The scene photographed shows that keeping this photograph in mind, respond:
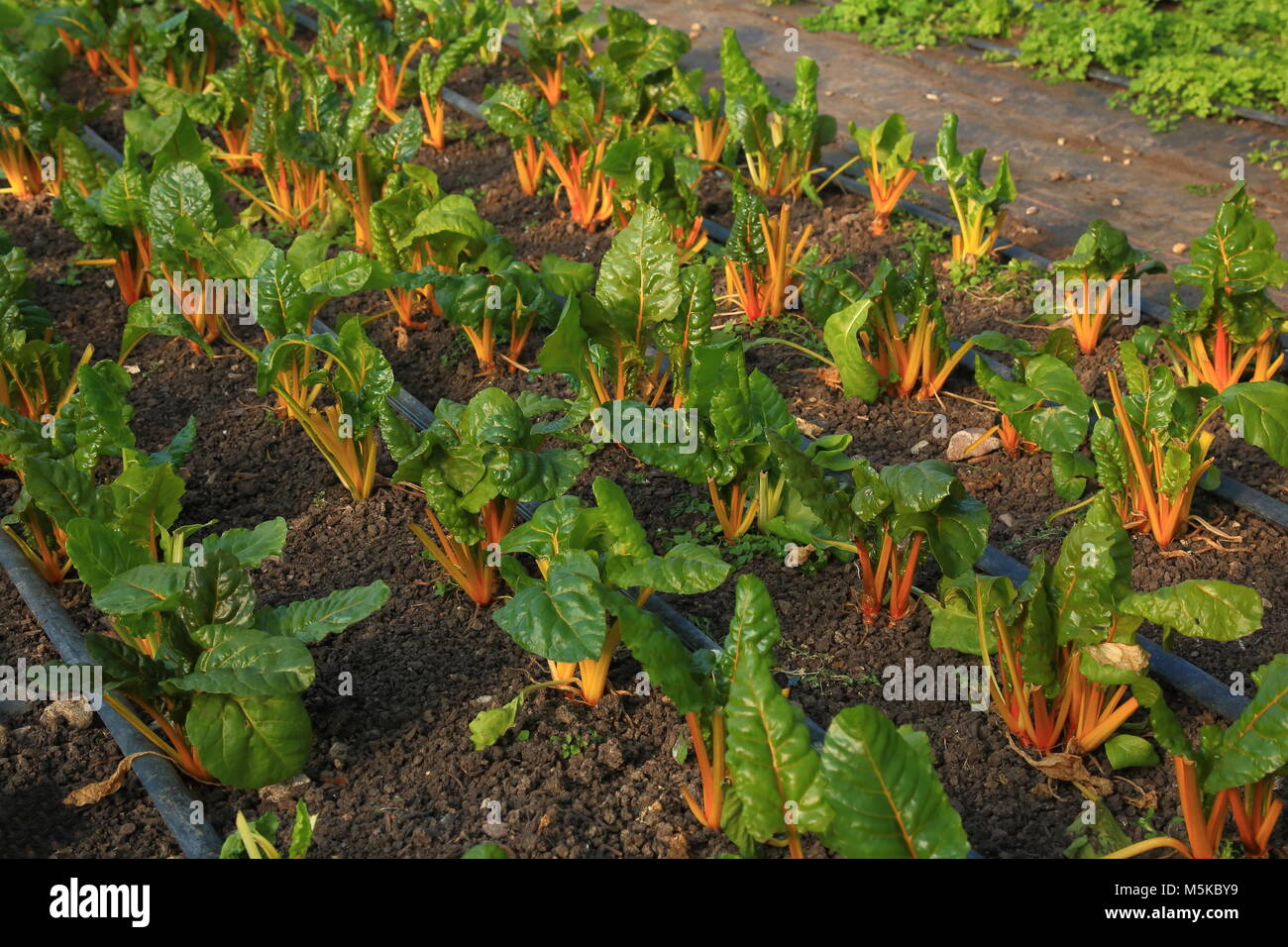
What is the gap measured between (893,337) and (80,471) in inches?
95.8

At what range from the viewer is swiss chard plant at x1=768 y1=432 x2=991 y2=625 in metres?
3.00

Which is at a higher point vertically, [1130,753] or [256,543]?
[256,543]

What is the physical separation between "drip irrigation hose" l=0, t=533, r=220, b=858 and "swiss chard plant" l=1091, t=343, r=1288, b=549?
2.41 metres

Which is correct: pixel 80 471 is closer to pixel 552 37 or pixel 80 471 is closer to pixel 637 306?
pixel 637 306

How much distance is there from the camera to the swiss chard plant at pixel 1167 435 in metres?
3.42

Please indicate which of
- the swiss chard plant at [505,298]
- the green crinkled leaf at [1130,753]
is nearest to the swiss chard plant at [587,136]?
the swiss chard plant at [505,298]

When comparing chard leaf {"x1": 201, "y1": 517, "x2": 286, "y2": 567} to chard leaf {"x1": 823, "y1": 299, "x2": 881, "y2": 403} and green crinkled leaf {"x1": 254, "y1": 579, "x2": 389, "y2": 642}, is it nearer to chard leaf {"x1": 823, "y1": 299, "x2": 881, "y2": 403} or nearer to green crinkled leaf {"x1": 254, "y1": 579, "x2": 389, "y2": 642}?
green crinkled leaf {"x1": 254, "y1": 579, "x2": 389, "y2": 642}

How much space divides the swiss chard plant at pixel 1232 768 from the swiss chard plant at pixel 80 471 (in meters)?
2.31

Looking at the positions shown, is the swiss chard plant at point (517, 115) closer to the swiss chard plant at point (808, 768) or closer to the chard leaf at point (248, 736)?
the chard leaf at point (248, 736)

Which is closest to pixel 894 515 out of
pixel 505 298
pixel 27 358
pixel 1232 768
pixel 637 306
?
pixel 1232 768

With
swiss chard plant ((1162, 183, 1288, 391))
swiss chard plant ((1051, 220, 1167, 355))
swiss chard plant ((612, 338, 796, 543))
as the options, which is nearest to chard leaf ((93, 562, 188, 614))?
swiss chard plant ((612, 338, 796, 543))

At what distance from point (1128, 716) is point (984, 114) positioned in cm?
468

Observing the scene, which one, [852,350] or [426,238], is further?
[426,238]

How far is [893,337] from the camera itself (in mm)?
A: 4207
